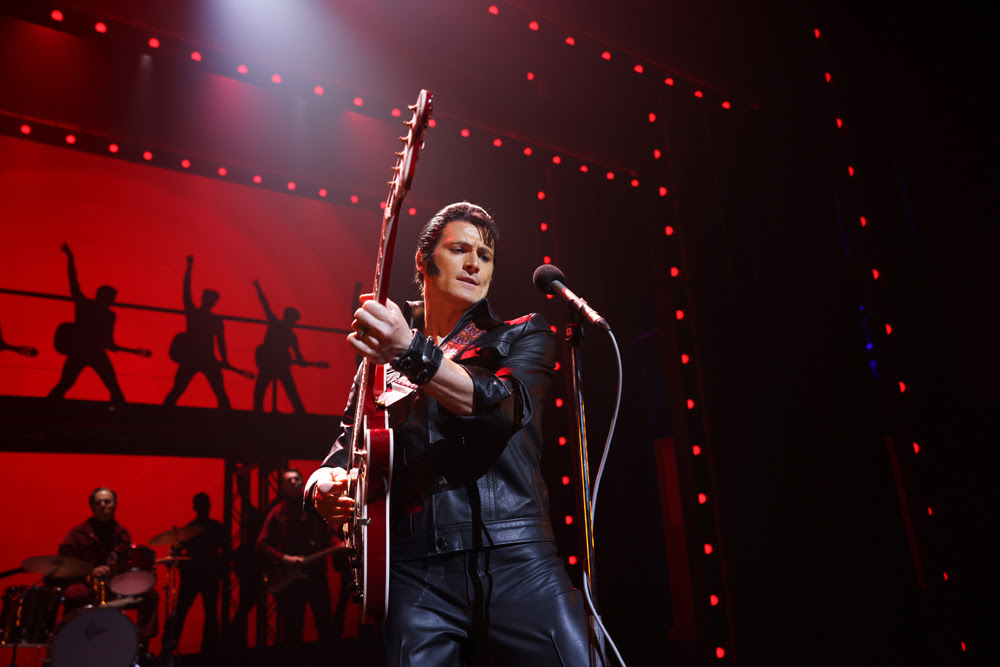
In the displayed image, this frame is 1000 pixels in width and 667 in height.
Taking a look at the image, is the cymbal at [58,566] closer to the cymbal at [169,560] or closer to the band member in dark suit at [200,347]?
the cymbal at [169,560]

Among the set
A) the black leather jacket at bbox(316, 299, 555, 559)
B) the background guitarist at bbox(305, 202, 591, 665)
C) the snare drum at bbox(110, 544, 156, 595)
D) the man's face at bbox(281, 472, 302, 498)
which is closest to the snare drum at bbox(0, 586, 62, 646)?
the snare drum at bbox(110, 544, 156, 595)

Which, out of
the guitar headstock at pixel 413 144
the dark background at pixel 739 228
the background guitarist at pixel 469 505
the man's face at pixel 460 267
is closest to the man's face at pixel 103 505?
the dark background at pixel 739 228

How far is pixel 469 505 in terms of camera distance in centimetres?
164

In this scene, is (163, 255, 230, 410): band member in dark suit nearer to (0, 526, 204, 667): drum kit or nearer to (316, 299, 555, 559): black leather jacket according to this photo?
(0, 526, 204, 667): drum kit

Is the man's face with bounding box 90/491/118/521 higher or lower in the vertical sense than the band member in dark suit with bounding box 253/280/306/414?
lower

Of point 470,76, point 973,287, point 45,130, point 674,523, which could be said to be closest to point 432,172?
point 470,76

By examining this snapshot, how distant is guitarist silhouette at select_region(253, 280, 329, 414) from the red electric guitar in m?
5.24

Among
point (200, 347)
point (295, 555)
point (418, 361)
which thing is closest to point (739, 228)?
point (418, 361)

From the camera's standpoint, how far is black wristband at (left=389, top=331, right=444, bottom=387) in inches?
55.1

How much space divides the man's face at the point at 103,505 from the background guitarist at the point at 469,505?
5.59 metres

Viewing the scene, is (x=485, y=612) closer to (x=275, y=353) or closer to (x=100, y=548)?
(x=275, y=353)

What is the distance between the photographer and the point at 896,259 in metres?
2.88

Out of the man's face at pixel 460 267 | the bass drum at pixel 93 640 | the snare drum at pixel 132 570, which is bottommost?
the bass drum at pixel 93 640

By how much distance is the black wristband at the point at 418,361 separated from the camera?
1.40m
